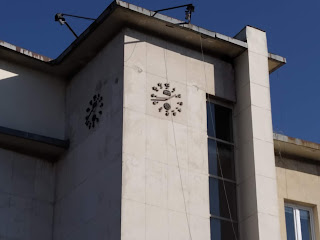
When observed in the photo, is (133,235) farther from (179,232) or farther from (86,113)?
(86,113)

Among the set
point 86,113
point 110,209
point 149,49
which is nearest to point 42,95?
point 86,113

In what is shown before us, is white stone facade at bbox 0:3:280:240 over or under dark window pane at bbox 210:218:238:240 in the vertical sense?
over

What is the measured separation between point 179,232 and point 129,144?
237 cm

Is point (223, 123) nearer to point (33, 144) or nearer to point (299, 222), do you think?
point (299, 222)

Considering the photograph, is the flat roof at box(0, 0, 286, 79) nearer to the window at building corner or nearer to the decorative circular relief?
the decorative circular relief

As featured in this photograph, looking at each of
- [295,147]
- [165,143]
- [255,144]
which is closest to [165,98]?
[165,143]

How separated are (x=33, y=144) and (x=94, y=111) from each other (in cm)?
201

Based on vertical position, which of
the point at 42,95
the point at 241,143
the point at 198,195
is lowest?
the point at 198,195

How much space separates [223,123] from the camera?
2281 centimetres

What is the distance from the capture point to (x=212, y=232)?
2084 cm

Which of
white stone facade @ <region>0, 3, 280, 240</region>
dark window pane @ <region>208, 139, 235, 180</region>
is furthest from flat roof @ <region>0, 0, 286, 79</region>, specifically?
dark window pane @ <region>208, 139, 235, 180</region>

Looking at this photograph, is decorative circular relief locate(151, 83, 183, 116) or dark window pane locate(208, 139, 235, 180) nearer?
decorative circular relief locate(151, 83, 183, 116)

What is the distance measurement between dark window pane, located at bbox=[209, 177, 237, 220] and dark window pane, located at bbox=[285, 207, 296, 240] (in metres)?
2.80

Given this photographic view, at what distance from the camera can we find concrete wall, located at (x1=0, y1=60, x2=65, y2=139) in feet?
76.2
